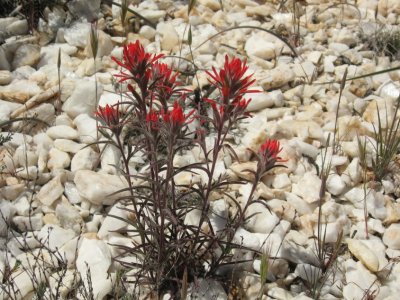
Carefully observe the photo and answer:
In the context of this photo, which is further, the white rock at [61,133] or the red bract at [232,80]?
the white rock at [61,133]

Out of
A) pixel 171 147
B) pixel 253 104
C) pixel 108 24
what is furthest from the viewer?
pixel 108 24

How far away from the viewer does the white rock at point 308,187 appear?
2693mm

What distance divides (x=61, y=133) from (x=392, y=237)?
1.76 m

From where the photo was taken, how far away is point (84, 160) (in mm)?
2783

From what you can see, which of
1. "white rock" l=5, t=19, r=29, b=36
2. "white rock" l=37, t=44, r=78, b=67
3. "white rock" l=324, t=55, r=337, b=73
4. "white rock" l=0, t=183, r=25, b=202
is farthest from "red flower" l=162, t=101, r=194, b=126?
"white rock" l=5, t=19, r=29, b=36

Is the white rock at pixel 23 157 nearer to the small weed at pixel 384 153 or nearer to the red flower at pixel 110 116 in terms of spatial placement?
the red flower at pixel 110 116

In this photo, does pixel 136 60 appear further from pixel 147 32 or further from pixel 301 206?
pixel 147 32

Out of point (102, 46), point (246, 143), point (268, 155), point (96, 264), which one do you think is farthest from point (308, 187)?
point (102, 46)

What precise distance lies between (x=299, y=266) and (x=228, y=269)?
0.31m

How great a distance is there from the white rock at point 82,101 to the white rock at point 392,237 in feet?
5.52

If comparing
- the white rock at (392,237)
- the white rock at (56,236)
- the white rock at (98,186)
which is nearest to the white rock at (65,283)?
the white rock at (56,236)

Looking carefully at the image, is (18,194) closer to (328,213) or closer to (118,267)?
(118,267)

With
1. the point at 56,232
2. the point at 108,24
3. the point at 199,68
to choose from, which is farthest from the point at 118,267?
the point at 108,24

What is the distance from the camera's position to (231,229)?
2162 mm
